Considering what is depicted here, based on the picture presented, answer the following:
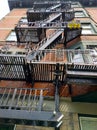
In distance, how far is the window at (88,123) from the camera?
6574 mm

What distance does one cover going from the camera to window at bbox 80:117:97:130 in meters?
6.57

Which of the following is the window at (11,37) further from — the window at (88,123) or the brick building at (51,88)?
the window at (88,123)

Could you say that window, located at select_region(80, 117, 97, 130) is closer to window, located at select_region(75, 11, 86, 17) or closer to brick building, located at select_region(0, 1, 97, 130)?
brick building, located at select_region(0, 1, 97, 130)

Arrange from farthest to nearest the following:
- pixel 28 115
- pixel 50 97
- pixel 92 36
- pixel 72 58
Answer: pixel 92 36
pixel 72 58
pixel 50 97
pixel 28 115

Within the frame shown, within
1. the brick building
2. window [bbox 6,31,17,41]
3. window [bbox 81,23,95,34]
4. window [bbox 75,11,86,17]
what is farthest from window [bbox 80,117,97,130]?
window [bbox 75,11,86,17]

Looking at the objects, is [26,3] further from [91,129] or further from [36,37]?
[91,129]

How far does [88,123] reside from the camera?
673 cm

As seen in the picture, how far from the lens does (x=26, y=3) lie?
2478 cm

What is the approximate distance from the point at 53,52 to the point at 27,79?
120 inches

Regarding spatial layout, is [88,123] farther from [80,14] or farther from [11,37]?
[80,14]

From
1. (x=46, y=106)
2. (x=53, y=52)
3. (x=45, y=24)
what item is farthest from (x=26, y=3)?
(x=46, y=106)

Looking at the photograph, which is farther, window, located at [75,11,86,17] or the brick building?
window, located at [75,11,86,17]

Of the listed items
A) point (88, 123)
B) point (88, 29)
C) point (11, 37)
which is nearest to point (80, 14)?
point (88, 29)

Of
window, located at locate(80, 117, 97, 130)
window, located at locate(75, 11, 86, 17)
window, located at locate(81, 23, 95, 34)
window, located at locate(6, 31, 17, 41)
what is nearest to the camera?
window, located at locate(80, 117, 97, 130)
